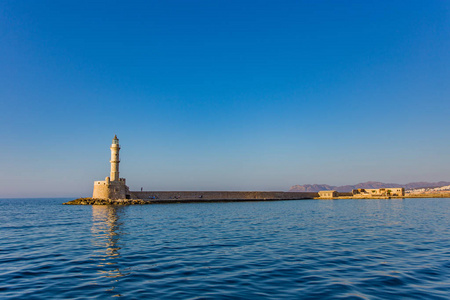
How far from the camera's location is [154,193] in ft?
212

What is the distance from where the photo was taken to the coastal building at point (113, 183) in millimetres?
56781

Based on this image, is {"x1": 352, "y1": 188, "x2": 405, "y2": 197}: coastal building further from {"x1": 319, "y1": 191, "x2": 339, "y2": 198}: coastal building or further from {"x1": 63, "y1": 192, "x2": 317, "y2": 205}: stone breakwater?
{"x1": 63, "y1": 192, "x2": 317, "y2": 205}: stone breakwater

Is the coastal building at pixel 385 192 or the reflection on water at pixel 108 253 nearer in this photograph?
the reflection on water at pixel 108 253

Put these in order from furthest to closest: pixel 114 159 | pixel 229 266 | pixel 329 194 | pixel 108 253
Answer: pixel 329 194 < pixel 114 159 < pixel 108 253 < pixel 229 266

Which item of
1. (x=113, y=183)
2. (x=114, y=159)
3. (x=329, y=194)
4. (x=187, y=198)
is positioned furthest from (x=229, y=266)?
(x=329, y=194)

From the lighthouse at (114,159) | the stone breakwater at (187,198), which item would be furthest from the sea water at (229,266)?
the stone breakwater at (187,198)

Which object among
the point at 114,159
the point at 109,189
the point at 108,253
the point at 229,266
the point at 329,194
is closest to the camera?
the point at 229,266

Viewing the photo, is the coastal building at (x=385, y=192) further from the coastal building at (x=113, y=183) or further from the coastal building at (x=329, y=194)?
the coastal building at (x=113, y=183)

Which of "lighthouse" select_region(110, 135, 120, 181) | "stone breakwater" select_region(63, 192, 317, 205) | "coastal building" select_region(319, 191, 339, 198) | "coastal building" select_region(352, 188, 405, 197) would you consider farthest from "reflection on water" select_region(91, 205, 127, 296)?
"coastal building" select_region(352, 188, 405, 197)

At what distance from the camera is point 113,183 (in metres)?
57.2

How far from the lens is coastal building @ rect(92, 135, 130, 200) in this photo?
5678cm

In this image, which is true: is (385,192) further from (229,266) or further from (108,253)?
(108,253)

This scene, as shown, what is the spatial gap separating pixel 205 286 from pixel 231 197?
66766mm

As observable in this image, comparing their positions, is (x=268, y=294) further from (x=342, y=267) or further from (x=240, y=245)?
(x=240, y=245)
